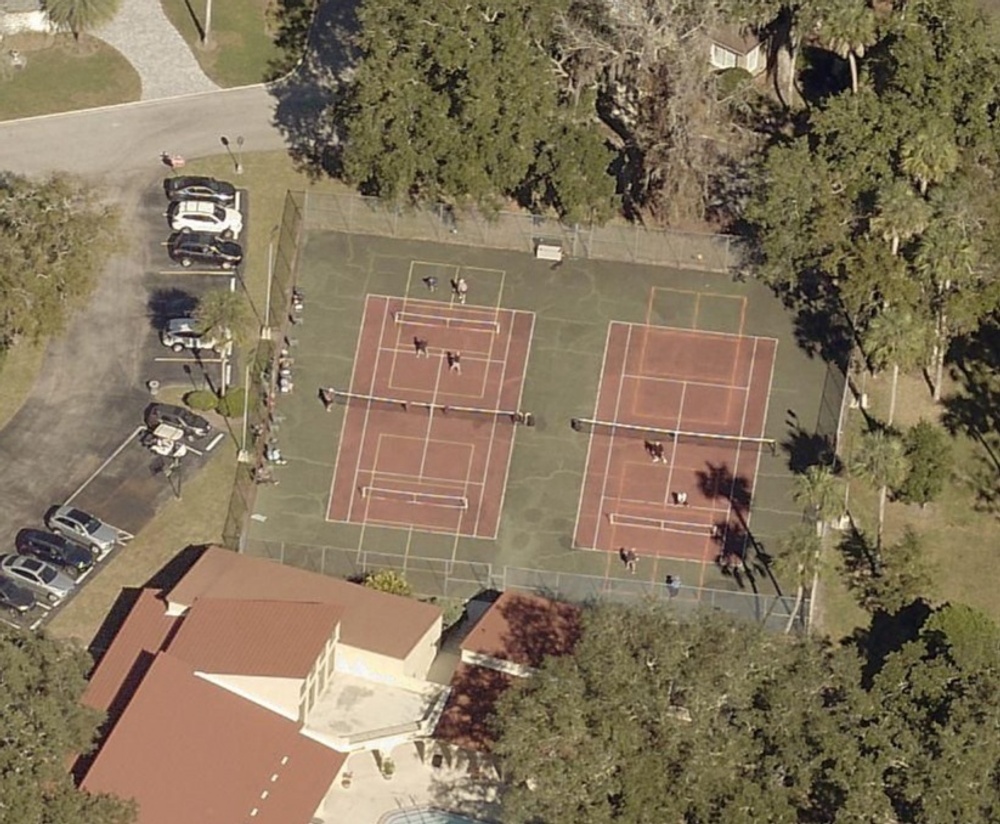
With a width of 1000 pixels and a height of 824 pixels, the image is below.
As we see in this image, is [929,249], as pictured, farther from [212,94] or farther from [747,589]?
[212,94]

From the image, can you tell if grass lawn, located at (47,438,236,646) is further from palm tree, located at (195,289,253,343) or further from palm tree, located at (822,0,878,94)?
palm tree, located at (822,0,878,94)

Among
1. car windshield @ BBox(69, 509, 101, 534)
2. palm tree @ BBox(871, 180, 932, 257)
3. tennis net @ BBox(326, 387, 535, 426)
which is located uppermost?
palm tree @ BBox(871, 180, 932, 257)

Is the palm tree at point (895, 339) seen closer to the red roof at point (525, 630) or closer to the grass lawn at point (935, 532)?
the grass lawn at point (935, 532)

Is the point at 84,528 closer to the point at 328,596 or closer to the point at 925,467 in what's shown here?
the point at 328,596

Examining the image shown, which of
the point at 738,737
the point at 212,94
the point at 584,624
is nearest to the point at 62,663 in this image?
the point at 584,624

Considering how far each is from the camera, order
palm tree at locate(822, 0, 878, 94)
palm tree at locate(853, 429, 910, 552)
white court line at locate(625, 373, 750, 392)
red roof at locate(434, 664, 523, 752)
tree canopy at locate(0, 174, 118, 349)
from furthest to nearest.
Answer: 1. palm tree at locate(822, 0, 878, 94)
2. white court line at locate(625, 373, 750, 392)
3. tree canopy at locate(0, 174, 118, 349)
4. palm tree at locate(853, 429, 910, 552)
5. red roof at locate(434, 664, 523, 752)

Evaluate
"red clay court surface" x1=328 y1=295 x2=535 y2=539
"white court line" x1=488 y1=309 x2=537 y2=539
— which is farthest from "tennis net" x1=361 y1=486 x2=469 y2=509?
"white court line" x1=488 y1=309 x2=537 y2=539

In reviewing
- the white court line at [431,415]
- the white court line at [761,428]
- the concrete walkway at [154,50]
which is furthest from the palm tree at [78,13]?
the white court line at [761,428]
